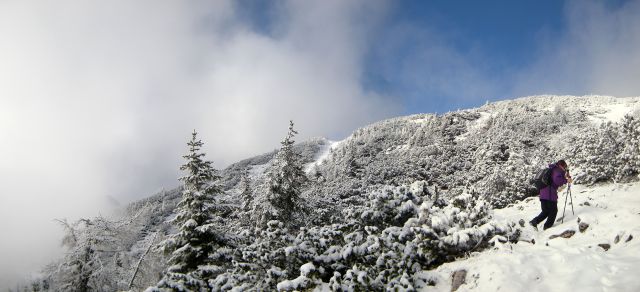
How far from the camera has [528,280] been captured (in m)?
6.85

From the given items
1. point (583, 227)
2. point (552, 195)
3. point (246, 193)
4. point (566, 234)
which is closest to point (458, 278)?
point (566, 234)

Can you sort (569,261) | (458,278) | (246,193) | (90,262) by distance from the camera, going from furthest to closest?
(246,193) → (90,262) → (458,278) → (569,261)

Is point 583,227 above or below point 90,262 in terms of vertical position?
below

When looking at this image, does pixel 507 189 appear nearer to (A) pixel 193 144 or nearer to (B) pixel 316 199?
(B) pixel 316 199

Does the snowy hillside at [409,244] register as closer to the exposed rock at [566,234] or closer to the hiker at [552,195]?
the exposed rock at [566,234]

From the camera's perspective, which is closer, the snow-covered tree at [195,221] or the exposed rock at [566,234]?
the exposed rock at [566,234]

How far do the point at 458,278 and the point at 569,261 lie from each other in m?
1.96

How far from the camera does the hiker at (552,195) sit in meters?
9.25

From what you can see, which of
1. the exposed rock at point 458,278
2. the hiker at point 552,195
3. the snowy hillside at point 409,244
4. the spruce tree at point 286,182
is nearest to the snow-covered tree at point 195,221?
the snowy hillside at point 409,244

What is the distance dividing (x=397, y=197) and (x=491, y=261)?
3259mm

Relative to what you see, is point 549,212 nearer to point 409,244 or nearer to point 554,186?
point 554,186

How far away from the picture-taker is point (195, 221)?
1627 cm

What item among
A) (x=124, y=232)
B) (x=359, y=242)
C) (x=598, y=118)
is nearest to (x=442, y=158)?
(x=598, y=118)

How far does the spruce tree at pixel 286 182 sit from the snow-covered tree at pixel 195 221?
20.5 feet
